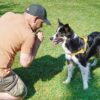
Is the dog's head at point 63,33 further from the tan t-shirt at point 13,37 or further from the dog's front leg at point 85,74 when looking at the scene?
the tan t-shirt at point 13,37

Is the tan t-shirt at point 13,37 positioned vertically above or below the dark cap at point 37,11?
below

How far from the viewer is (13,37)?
207 inches

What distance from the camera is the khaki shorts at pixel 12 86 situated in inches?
213

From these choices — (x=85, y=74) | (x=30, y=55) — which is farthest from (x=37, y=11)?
(x=85, y=74)

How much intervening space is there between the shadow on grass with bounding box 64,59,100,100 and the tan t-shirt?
131 centimetres

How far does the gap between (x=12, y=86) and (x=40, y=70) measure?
4.71 ft

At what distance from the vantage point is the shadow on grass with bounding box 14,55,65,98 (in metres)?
6.34

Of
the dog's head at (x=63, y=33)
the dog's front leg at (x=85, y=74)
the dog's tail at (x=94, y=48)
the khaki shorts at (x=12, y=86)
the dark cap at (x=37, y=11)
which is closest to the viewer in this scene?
the dark cap at (x=37, y=11)

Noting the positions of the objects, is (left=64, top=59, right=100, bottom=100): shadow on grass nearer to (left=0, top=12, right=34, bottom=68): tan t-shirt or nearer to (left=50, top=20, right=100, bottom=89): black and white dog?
(left=50, top=20, right=100, bottom=89): black and white dog

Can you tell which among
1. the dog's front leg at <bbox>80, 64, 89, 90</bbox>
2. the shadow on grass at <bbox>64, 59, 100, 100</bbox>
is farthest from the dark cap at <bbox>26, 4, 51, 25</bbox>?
the shadow on grass at <bbox>64, 59, 100, 100</bbox>

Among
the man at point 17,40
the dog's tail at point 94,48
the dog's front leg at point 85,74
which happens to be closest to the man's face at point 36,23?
the man at point 17,40

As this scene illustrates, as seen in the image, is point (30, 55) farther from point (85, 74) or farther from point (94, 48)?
point (94, 48)

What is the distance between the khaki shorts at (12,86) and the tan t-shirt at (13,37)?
0.76ft

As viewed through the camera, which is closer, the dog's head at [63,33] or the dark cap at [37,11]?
the dark cap at [37,11]
